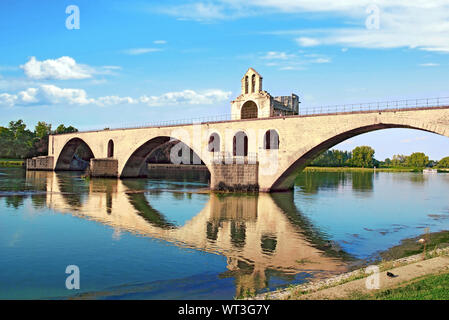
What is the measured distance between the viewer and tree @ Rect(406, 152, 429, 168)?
573 ft

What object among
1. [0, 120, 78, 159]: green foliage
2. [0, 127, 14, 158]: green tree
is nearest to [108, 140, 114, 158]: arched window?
[0, 120, 78, 159]: green foliage

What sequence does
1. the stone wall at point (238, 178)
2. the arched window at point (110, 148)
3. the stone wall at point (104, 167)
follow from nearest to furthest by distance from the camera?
the stone wall at point (238, 178) → the stone wall at point (104, 167) → the arched window at point (110, 148)

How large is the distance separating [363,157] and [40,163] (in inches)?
4453

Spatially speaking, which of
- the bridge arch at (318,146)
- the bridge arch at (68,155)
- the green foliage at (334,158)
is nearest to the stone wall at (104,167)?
the bridge arch at (68,155)

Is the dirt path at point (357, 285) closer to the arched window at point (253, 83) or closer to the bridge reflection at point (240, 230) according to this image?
the bridge reflection at point (240, 230)

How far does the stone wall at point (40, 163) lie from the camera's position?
78688 mm

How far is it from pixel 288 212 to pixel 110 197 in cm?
1549

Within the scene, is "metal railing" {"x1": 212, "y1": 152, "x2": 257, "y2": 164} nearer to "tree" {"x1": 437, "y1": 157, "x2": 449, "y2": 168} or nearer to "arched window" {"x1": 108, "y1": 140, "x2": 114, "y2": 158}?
"arched window" {"x1": 108, "y1": 140, "x2": 114, "y2": 158}

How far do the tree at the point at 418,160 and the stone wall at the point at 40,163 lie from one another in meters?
151

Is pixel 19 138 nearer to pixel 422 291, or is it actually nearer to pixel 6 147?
pixel 6 147

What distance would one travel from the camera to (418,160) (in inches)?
6914

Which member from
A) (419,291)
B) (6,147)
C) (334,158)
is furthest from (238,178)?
(334,158)

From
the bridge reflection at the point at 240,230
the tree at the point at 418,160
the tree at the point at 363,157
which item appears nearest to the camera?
the bridge reflection at the point at 240,230

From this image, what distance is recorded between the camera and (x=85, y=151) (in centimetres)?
10375
